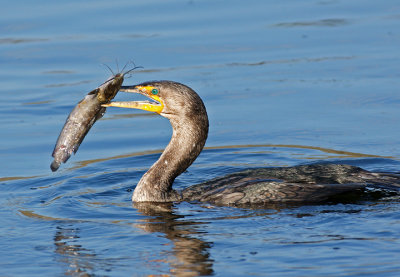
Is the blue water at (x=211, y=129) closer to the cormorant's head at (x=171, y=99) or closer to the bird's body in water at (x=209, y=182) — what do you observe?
the bird's body in water at (x=209, y=182)

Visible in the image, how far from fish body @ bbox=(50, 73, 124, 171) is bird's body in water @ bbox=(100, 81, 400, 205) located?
0.57 ft

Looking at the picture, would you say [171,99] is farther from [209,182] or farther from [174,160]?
[209,182]

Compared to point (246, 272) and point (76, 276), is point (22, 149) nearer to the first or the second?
point (76, 276)

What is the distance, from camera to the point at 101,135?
12344mm

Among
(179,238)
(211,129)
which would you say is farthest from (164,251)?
(211,129)

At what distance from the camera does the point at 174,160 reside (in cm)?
1002

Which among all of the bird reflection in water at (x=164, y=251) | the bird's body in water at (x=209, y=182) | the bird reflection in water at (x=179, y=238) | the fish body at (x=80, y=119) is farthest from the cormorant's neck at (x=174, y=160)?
the fish body at (x=80, y=119)

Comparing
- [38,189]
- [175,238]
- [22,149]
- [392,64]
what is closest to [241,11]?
[392,64]

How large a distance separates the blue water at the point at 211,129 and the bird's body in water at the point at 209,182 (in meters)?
0.18

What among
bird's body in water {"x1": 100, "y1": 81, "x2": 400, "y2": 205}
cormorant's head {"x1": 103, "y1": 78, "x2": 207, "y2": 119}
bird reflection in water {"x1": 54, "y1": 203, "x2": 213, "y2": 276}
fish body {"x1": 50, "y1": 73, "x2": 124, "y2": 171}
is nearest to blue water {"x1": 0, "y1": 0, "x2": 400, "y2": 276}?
bird reflection in water {"x1": 54, "y1": 203, "x2": 213, "y2": 276}

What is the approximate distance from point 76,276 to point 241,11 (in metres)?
9.80

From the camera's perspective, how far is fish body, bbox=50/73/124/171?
967cm

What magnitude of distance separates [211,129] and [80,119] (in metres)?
3.01

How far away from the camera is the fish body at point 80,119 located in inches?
381
